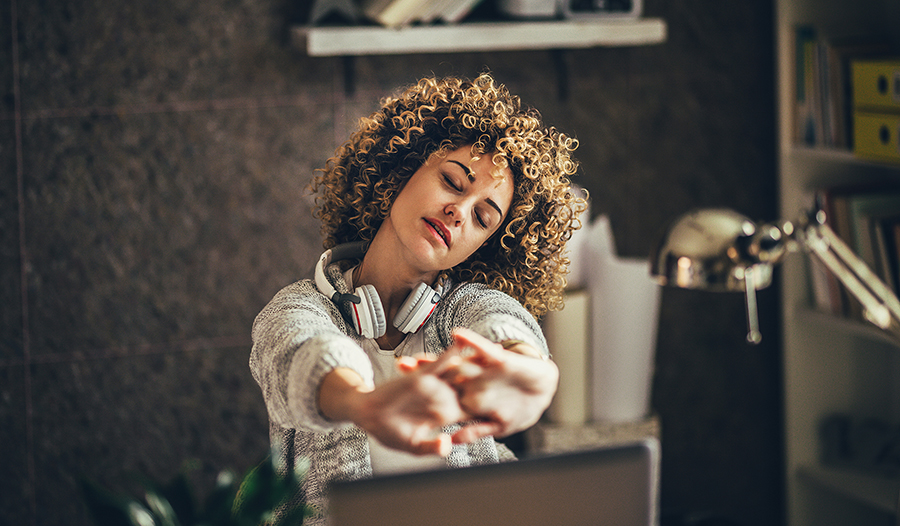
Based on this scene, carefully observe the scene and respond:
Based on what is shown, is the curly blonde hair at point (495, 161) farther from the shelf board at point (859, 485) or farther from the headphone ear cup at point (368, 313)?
the shelf board at point (859, 485)

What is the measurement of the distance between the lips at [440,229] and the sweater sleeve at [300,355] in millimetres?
171

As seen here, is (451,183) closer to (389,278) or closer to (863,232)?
(389,278)

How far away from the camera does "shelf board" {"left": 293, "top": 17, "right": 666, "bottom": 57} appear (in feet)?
6.40

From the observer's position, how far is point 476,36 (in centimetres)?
201

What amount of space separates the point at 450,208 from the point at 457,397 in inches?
13.1

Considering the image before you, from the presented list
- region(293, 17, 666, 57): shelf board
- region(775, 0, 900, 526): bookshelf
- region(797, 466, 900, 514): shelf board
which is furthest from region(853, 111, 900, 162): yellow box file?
region(797, 466, 900, 514): shelf board

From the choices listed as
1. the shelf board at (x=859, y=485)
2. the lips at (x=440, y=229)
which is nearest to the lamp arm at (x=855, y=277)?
the lips at (x=440, y=229)

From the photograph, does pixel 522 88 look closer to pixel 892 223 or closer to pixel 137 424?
pixel 892 223

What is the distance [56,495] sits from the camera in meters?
2.17

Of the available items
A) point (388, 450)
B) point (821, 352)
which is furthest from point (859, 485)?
point (388, 450)

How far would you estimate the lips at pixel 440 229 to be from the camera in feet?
3.58

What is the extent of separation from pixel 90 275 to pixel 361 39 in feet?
2.99

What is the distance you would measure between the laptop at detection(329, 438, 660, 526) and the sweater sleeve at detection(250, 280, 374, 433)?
0.64 feet

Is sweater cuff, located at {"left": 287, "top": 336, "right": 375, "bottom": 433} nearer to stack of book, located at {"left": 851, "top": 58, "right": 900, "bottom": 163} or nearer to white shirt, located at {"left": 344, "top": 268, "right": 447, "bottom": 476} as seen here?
white shirt, located at {"left": 344, "top": 268, "right": 447, "bottom": 476}
